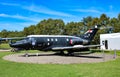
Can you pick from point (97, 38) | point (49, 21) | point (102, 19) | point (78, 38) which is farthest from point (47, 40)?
point (49, 21)

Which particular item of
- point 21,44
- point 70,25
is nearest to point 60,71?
point 21,44

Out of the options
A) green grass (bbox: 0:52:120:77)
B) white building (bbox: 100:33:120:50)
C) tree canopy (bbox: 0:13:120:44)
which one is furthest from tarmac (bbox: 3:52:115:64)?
tree canopy (bbox: 0:13:120:44)

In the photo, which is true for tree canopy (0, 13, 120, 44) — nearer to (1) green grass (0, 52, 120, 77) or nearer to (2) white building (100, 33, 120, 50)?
(2) white building (100, 33, 120, 50)

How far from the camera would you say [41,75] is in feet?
39.3

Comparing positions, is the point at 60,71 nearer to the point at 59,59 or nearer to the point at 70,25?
the point at 59,59

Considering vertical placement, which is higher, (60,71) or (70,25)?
(70,25)

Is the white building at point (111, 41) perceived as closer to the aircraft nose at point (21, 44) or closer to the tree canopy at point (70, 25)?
the tree canopy at point (70, 25)

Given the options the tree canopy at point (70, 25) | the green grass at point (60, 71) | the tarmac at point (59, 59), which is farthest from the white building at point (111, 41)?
the green grass at point (60, 71)

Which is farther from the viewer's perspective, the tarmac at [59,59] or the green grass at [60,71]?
the tarmac at [59,59]

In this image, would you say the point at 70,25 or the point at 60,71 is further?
the point at 70,25

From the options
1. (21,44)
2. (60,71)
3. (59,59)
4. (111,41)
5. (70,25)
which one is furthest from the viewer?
(70,25)

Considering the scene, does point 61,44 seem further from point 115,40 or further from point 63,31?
point 63,31

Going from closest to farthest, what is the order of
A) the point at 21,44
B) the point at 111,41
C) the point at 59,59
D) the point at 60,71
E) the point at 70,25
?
the point at 60,71
the point at 59,59
the point at 21,44
the point at 111,41
the point at 70,25

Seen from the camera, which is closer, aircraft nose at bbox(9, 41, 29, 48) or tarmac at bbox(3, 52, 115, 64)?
tarmac at bbox(3, 52, 115, 64)
